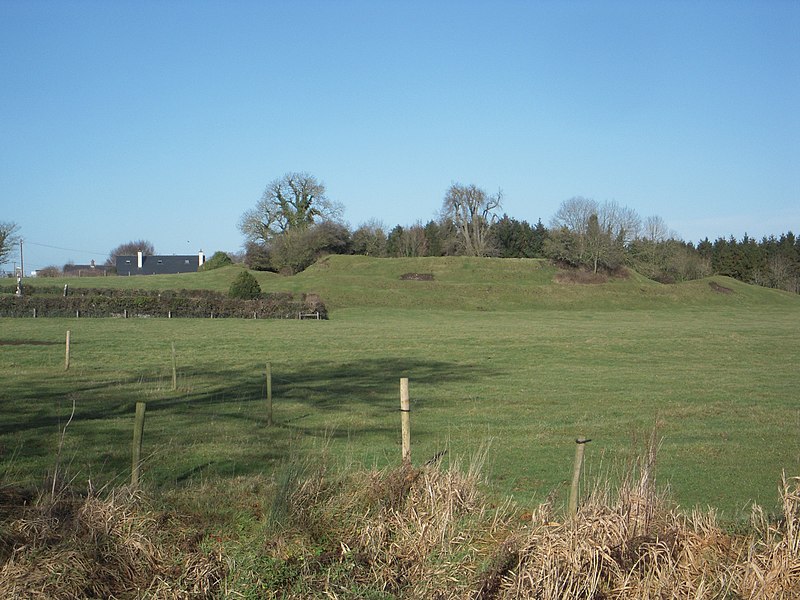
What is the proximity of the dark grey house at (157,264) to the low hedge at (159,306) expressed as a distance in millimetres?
64290

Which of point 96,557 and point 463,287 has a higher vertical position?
point 463,287

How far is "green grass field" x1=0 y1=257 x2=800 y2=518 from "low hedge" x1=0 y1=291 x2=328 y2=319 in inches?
140

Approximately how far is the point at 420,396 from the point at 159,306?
122 ft

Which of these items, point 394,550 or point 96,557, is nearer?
point 96,557

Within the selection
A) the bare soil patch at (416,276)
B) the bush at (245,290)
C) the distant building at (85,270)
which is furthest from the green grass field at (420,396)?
the distant building at (85,270)

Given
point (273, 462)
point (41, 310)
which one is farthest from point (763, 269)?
point (273, 462)

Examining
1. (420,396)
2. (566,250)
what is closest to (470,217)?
(566,250)

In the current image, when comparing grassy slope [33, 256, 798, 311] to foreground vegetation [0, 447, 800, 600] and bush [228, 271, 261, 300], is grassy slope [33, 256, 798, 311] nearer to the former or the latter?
bush [228, 271, 261, 300]

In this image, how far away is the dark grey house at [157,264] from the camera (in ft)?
394

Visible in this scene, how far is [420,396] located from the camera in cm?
2259

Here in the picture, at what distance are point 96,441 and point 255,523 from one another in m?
8.37

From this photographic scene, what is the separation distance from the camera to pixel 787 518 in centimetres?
603

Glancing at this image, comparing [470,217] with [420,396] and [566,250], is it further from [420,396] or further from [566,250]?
[420,396]

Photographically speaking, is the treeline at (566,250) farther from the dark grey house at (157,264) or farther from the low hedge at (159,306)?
the low hedge at (159,306)
